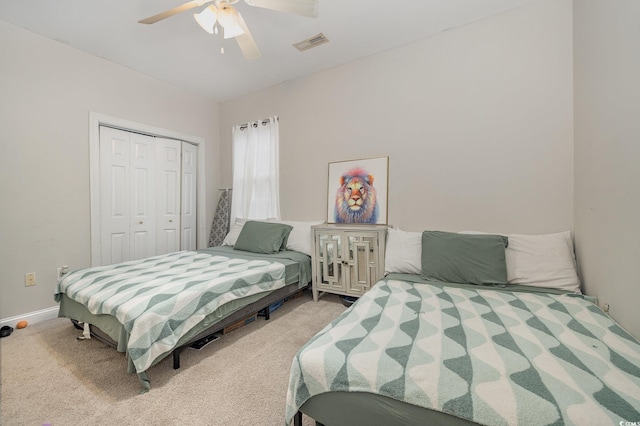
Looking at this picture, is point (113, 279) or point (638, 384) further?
point (113, 279)

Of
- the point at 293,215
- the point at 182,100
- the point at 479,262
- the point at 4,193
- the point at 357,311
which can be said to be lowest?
the point at 357,311

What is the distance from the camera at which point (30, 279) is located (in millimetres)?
2383

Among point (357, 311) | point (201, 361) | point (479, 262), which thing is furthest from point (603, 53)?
point (201, 361)

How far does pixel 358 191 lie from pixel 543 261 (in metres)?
1.67

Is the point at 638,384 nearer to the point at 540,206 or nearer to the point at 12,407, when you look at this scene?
the point at 540,206

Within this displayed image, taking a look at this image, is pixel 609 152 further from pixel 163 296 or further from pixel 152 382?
pixel 152 382

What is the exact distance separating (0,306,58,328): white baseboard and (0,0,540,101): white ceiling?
2.64m

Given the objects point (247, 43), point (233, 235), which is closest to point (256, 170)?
point (233, 235)

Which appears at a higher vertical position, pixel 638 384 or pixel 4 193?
pixel 4 193

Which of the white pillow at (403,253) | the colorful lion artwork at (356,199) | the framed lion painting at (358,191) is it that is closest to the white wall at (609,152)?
the white pillow at (403,253)

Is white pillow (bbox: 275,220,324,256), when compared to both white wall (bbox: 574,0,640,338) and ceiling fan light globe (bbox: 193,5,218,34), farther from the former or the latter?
white wall (bbox: 574,0,640,338)

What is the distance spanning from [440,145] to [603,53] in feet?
3.67

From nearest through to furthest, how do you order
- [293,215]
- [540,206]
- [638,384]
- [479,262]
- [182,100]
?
[638,384], [479,262], [540,206], [293,215], [182,100]

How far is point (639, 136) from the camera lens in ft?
3.82
